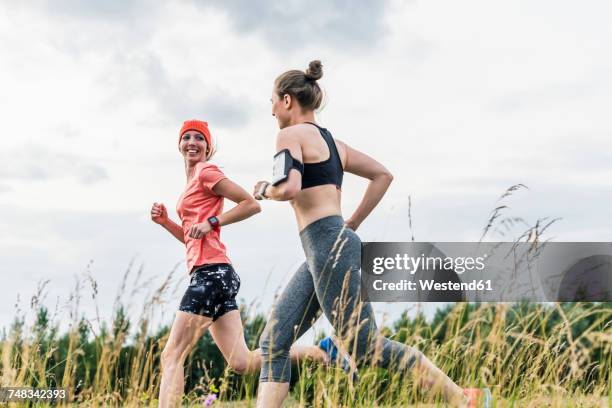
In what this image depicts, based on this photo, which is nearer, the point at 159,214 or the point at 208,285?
the point at 208,285

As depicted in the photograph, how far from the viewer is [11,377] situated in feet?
14.4

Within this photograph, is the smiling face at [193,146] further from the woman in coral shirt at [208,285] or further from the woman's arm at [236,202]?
the woman's arm at [236,202]

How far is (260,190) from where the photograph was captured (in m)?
3.59

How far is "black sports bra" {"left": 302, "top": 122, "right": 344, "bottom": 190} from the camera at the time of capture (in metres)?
3.61

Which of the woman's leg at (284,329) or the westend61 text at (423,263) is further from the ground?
the westend61 text at (423,263)

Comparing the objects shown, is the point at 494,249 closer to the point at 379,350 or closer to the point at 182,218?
the point at 379,350

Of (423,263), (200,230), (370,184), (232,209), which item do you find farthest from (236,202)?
(423,263)

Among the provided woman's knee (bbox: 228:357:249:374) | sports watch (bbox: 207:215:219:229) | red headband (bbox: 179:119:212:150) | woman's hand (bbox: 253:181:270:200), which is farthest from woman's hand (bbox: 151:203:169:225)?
woman's hand (bbox: 253:181:270:200)

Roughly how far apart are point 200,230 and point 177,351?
73 cm

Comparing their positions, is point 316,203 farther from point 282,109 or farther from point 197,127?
point 197,127

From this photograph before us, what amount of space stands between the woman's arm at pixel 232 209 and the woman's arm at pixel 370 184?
0.63m

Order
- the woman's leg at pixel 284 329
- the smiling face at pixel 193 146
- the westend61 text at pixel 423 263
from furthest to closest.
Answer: the westend61 text at pixel 423 263
the smiling face at pixel 193 146
the woman's leg at pixel 284 329

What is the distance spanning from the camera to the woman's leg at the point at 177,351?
4312 mm

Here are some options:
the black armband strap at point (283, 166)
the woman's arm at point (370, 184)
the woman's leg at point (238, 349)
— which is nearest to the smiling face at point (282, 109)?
the black armband strap at point (283, 166)
